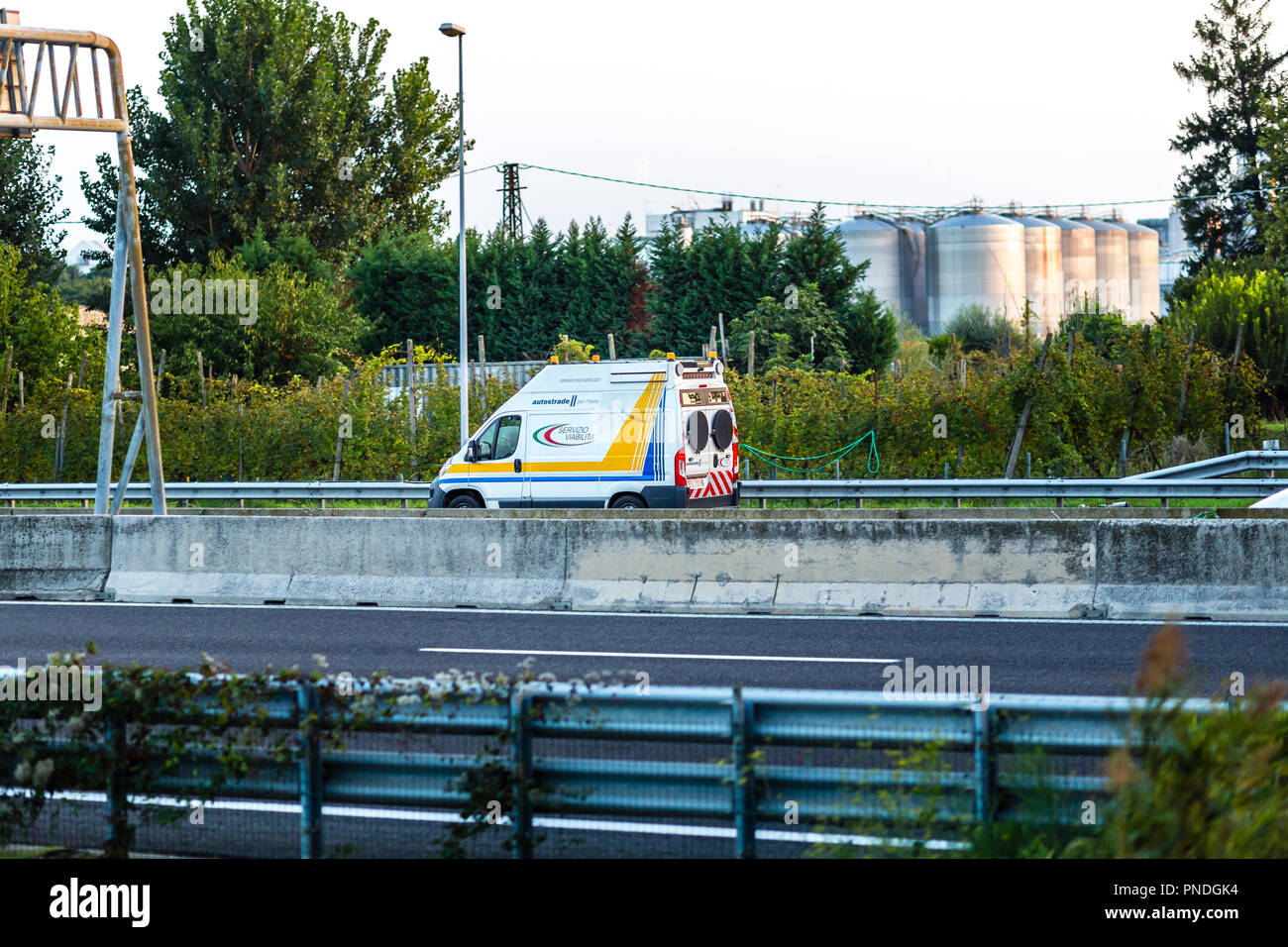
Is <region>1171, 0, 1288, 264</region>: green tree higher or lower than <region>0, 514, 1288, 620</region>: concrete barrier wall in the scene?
higher

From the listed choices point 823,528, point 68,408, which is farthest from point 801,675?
point 68,408

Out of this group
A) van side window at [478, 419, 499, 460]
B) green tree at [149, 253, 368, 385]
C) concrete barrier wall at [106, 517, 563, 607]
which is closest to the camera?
concrete barrier wall at [106, 517, 563, 607]

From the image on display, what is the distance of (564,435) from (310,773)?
1384 centimetres

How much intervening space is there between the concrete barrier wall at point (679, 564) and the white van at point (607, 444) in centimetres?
481

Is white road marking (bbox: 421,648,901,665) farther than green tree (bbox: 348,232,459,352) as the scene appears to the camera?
No

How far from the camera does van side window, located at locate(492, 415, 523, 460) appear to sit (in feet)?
65.8

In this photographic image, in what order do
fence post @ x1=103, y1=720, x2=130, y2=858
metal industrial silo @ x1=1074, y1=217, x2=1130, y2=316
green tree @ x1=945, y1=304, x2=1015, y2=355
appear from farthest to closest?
metal industrial silo @ x1=1074, y1=217, x2=1130, y2=316 < green tree @ x1=945, y1=304, x2=1015, y2=355 < fence post @ x1=103, y1=720, x2=130, y2=858

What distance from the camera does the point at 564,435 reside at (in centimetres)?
1981

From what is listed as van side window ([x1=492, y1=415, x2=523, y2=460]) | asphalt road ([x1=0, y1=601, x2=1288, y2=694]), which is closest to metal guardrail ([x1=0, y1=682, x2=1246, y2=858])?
asphalt road ([x1=0, y1=601, x2=1288, y2=694])

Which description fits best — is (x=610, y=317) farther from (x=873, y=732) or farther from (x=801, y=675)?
(x=873, y=732)

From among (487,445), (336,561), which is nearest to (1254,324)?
(487,445)

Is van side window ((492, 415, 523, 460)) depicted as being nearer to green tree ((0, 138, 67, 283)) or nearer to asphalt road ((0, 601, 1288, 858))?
asphalt road ((0, 601, 1288, 858))

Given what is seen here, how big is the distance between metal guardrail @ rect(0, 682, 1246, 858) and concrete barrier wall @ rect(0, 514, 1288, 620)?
24.8ft

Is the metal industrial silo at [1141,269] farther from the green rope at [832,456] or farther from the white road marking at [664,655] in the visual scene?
the white road marking at [664,655]
